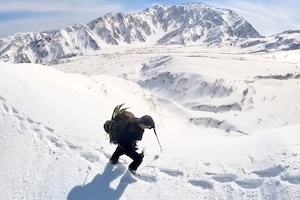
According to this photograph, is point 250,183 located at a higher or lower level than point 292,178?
lower

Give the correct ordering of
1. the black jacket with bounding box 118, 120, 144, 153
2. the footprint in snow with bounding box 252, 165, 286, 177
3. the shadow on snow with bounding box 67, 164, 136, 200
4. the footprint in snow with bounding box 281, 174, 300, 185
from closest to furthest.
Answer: the footprint in snow with bounding box 281, 174, 300, 185 < the footprint in snow with bounding box 252, 165, 286, 177 < the shadow on snow with bounding box 67, 164, 136, 200 < the black jacket with bounding box 118, 120, 144, 153

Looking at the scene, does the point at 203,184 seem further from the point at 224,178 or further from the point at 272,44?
the point at 272,44

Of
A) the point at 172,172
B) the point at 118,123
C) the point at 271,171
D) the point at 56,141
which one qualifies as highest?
the point at 118,123

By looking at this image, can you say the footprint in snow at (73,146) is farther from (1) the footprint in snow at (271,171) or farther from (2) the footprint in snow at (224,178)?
(1) the footprint in snow at (271,171)

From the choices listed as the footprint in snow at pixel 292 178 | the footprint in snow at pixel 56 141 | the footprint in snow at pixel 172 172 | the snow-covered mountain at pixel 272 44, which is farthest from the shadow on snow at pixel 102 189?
the snow-covered mountain at pixel 272 44

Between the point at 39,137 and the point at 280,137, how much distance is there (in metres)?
6.36

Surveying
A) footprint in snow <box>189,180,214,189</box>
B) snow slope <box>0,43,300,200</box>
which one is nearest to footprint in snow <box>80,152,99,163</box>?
snow slope <box>0,43,300,200</box>

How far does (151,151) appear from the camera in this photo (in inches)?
427

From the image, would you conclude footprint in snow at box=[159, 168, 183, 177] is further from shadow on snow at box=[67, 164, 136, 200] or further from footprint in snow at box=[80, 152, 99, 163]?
footprint in snow at box=[80, 152, 99, 163]

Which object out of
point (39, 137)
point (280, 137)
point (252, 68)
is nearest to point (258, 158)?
point (280, 137)

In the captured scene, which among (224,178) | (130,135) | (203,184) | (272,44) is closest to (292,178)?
(224,178)

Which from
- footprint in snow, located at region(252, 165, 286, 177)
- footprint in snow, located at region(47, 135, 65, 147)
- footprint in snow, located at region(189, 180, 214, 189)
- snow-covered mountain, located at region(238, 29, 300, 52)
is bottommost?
snow-covered mountain, located at region(238, 29, 300, 52)

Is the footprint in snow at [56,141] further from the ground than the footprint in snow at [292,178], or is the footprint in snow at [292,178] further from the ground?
the footprint in snow at [292,178]

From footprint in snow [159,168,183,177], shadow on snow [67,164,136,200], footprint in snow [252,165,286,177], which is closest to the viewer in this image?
footprint in snow [252,165,286,177]
